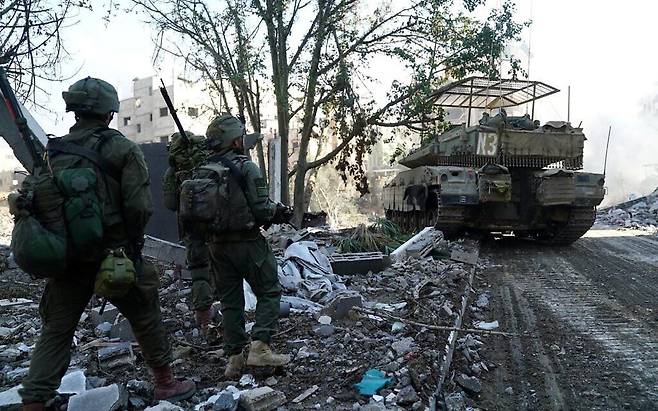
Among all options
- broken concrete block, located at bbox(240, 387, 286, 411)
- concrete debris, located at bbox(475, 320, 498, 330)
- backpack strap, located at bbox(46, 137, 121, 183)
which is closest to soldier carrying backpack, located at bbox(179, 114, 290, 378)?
broken concrete block, located at bbox(240, 387, 286, 411)

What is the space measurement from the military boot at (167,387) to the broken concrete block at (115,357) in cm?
77

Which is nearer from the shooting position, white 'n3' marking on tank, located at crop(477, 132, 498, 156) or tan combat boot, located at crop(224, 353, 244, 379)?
tan combat boot, located at crop(224, 353, 244, 379)

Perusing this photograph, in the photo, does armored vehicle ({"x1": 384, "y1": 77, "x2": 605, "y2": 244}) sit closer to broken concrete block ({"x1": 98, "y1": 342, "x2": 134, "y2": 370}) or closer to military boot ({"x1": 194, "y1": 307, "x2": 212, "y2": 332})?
military boot ({"x1": 194, "y1": 307, "x2": 212, "y2": 332})

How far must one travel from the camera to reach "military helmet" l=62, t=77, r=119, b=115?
3.20m

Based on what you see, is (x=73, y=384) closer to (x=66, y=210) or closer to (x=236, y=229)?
(x=66, y=210)

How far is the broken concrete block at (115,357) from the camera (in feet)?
13.4

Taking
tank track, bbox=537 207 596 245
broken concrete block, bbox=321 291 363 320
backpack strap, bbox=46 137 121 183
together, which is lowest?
broken concrete block, bbox=321 291 363 320

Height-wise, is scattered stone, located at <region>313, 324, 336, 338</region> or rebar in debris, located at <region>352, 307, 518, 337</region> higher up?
rebar in debris, located at <region>352, 307, 518, 337</region>

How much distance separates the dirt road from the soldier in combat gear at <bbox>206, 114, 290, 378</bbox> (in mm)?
1468

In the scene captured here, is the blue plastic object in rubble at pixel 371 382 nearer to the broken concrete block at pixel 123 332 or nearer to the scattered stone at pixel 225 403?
the scattered stone at pixel 225 403

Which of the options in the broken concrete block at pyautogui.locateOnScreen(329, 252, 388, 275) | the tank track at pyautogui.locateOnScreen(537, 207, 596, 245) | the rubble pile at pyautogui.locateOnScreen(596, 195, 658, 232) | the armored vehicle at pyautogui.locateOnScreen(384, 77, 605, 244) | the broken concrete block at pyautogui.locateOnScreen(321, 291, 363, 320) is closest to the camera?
the broken concrete block at pyautogui.locateOnScreen(321, 291, 363, 320)

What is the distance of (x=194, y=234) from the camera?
5.07 meters

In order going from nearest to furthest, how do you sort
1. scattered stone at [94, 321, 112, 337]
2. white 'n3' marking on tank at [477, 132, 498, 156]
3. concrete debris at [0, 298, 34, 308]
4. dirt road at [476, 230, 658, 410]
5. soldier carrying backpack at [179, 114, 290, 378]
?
dirt road at [476, 230, 658, 410]
soldier carrying backpack at [179, 114, 290, 378]
scattered stone at [94, 321, 112, 337]
concrete debris at [0, 298, 34, 308]
white 'n3' marking on tank at [477, 132, 498, 156]

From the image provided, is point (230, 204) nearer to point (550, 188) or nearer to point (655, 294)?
point (655, 294)
